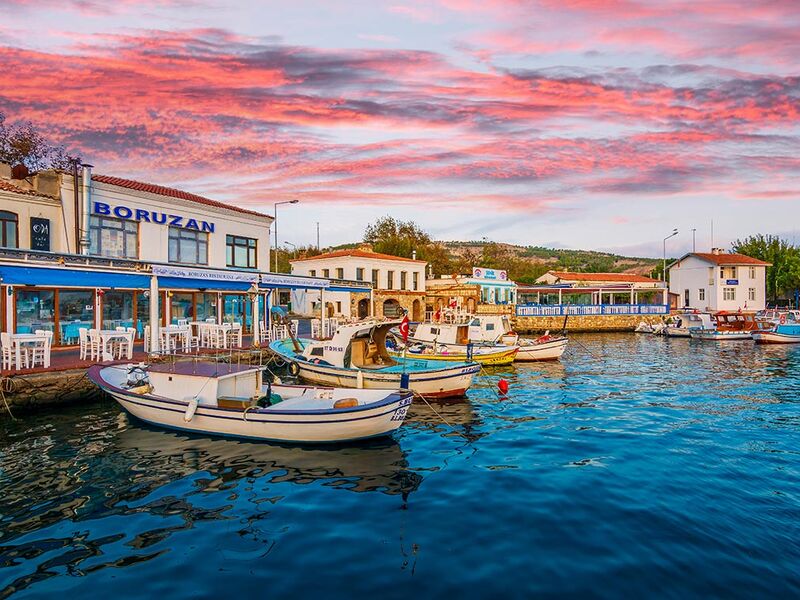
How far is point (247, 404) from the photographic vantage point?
40.1 ft

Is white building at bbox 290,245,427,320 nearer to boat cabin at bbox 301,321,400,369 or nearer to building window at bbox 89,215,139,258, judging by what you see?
building window at bbox 89,215,139,258

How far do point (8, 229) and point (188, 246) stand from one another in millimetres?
8548

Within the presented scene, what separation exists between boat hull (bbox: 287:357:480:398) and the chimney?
13785mm

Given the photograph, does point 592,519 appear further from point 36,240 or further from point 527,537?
point 36,240

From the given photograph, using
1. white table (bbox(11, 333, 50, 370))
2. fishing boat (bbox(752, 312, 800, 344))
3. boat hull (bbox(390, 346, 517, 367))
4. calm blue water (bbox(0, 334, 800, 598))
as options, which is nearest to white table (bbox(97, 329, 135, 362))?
white table (bbox(11, 333, 50, 370))

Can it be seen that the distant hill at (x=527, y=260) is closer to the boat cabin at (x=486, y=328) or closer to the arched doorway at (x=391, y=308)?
the arched doorway at (x=391, y=308)

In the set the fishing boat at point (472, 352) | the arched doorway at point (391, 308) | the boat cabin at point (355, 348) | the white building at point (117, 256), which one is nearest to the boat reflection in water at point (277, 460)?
the boat cabin at point (355, 348)

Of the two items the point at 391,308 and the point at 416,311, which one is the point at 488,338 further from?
the point at 416,311

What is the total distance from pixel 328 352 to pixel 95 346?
30.1ft

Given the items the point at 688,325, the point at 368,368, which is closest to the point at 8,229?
the point at 368,368

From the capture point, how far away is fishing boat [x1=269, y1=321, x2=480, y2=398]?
56.0 ft

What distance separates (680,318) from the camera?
49.2m

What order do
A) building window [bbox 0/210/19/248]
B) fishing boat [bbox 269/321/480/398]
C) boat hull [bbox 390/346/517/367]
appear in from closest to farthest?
fishing boat [bbox 269/321/480/398] → building window [bbox 0/210/19/248] → boat hull [bbox 390/346/517/367]

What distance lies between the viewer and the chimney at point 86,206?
77.2 ft
